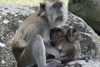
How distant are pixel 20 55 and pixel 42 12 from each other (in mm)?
1232

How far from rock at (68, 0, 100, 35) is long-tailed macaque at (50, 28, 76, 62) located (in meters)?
6.22

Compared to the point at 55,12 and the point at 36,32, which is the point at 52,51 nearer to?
the point at 36,32

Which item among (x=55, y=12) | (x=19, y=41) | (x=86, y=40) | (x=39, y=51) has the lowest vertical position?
(x=86, y=40)

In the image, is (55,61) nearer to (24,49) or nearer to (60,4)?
(24,49)

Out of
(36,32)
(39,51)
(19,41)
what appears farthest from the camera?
(19,41)

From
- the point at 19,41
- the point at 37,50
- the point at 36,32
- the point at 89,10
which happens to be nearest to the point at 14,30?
the point at 19,41

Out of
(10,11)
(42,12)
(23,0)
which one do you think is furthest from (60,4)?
(23,0)

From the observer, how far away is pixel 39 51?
266 inches

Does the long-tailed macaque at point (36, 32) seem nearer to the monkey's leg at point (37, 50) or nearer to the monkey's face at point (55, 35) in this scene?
the monkey's leg at point (37, 50)

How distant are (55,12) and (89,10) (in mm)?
6412

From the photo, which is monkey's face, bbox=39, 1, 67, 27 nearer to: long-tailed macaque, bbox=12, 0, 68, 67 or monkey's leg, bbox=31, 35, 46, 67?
long-tailed macaque, bbox=12, 0, 68, 67

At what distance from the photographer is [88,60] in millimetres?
7125

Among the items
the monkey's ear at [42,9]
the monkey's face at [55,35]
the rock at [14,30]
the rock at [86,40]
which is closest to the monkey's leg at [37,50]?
the monkey's face at [55,35]

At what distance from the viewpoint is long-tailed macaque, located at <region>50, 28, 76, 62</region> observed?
7078 millimetres
